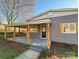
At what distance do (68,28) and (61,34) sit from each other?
115cm

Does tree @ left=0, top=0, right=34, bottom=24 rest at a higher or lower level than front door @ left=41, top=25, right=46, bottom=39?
higher

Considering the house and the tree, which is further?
the tree

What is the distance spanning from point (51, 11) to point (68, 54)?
7120 millimetres

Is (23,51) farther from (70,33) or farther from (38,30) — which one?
(38,30)

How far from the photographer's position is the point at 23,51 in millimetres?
11891

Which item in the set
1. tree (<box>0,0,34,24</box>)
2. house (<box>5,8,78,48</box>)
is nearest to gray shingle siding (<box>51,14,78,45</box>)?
house (<box>5,8,78,48</box>)

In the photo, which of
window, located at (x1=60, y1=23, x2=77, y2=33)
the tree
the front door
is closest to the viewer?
window, located at (x1=60, y1=23, x2=77, y2=33)

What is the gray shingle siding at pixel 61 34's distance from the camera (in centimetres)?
1353

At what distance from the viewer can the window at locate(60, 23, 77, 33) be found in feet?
44.1

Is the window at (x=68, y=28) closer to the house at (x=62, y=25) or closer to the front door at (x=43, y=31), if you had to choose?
the house at (x=62, y=25)

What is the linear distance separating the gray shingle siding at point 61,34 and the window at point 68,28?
0.37m

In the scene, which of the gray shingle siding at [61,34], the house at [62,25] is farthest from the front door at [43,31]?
the gray shingle siding at [61,34]

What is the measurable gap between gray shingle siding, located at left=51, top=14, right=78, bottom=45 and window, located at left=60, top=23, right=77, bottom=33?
372mm

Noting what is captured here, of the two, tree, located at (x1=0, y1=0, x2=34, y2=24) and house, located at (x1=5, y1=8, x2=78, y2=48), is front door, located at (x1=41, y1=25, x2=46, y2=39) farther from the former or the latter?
tree, located at (x1=0, y1=0, x2=34, y2=24)
